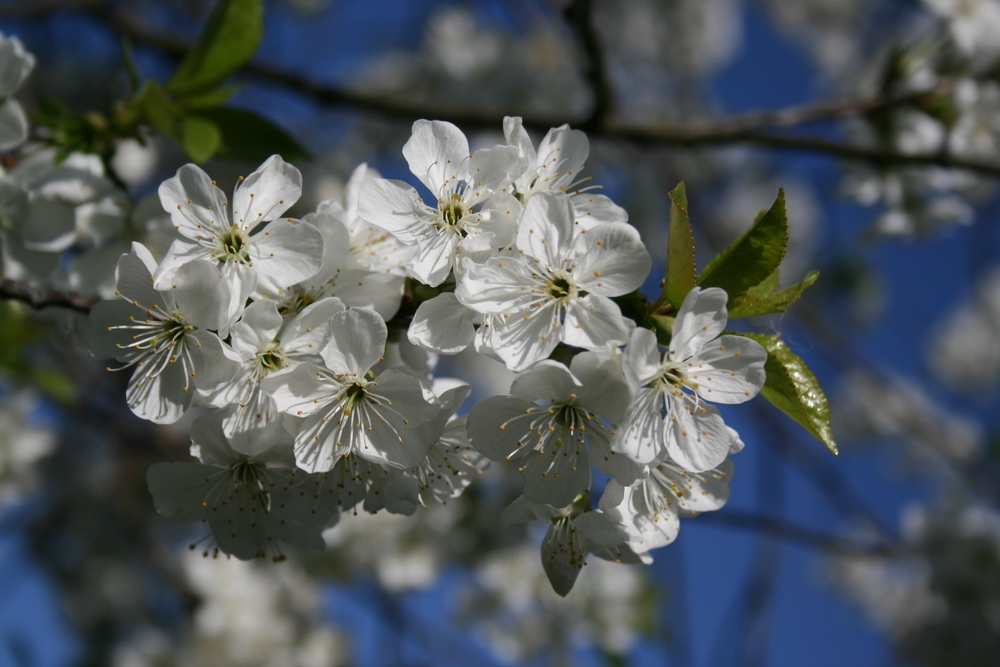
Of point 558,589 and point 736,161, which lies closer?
point 558,589

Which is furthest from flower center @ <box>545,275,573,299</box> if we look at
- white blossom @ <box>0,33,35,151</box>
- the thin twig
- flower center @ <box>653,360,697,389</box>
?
the thin twig

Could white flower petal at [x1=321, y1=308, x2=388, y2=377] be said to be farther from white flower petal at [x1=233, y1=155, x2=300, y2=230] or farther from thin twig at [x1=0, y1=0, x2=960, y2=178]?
thin twig at [x1=0, y1=0, x2=960, y2=178]

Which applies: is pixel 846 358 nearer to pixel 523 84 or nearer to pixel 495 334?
pixel 523 84

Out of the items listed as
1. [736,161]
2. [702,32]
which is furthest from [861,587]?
[702,32]

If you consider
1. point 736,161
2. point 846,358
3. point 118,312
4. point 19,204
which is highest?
point 118,312

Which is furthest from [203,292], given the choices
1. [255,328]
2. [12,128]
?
[12,128]
